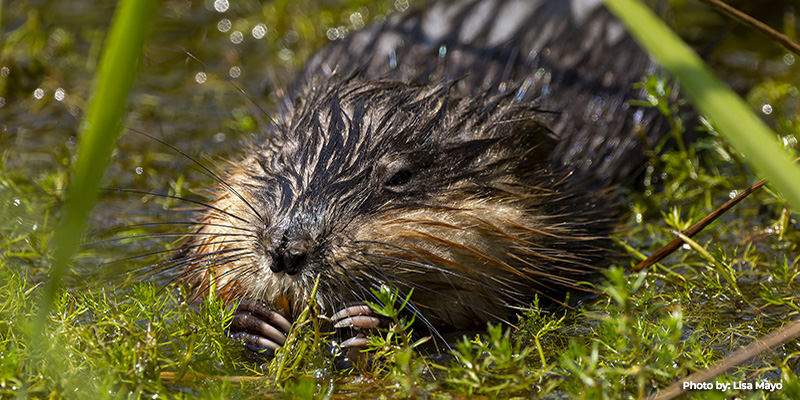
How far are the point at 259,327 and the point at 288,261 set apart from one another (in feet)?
1.17

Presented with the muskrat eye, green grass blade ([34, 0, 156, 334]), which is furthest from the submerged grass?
green grass blade ([34, 0, 156, 334])

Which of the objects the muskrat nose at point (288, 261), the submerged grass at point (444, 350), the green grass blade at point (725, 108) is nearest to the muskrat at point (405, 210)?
the muskrat nose at point (288, 261)

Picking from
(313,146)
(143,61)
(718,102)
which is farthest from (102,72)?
(143,61)

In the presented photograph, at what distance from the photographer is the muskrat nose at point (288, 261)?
2.77m

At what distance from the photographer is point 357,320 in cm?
291

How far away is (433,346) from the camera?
3117 millimetres

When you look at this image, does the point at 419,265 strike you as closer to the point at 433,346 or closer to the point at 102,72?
the point at 433,346

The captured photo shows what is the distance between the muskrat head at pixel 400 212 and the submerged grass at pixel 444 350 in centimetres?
15

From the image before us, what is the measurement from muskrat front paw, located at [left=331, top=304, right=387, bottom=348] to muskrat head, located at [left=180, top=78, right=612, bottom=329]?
0.05m

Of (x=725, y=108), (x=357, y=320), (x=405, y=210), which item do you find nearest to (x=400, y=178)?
(x=405, y=210)

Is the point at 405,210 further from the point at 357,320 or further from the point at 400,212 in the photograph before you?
the point at 357,320

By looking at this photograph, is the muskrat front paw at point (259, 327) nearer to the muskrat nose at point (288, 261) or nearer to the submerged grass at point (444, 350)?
the submerged grass at point (444, 350)

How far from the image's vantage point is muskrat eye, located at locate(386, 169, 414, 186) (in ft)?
10.4

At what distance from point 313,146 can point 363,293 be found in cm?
72
